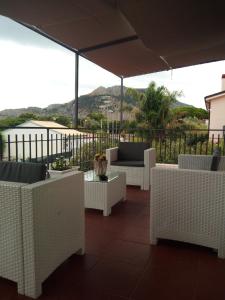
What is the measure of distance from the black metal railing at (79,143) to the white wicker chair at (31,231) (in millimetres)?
1701

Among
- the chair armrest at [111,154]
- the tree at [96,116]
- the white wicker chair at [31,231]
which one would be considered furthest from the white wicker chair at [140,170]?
the tree at [96,116]

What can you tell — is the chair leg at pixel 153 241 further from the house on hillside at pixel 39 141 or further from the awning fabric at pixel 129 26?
the awning fabric at pixel 129 26

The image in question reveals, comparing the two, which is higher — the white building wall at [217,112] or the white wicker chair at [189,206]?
the white building wall at [217,112]

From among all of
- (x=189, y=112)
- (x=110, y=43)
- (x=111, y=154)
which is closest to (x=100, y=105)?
(x=189, y=112)

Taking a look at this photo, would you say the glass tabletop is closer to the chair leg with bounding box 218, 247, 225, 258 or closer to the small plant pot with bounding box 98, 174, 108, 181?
the small plant pot with bounding box 98, 174, 108, 181

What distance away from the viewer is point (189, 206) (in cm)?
221

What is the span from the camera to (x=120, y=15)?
348cm

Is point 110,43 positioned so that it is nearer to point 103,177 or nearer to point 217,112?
point 103,177

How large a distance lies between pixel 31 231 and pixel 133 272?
83 centimetres

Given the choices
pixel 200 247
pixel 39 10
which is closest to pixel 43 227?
pixel 200 247

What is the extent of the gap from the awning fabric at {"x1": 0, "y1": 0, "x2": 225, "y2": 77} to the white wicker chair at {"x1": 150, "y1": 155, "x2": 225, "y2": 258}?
6.51 ft

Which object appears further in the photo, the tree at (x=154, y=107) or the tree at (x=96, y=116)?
the tree at (x=96, y=116)

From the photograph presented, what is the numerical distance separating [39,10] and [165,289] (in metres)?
3.04

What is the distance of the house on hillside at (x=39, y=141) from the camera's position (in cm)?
354
